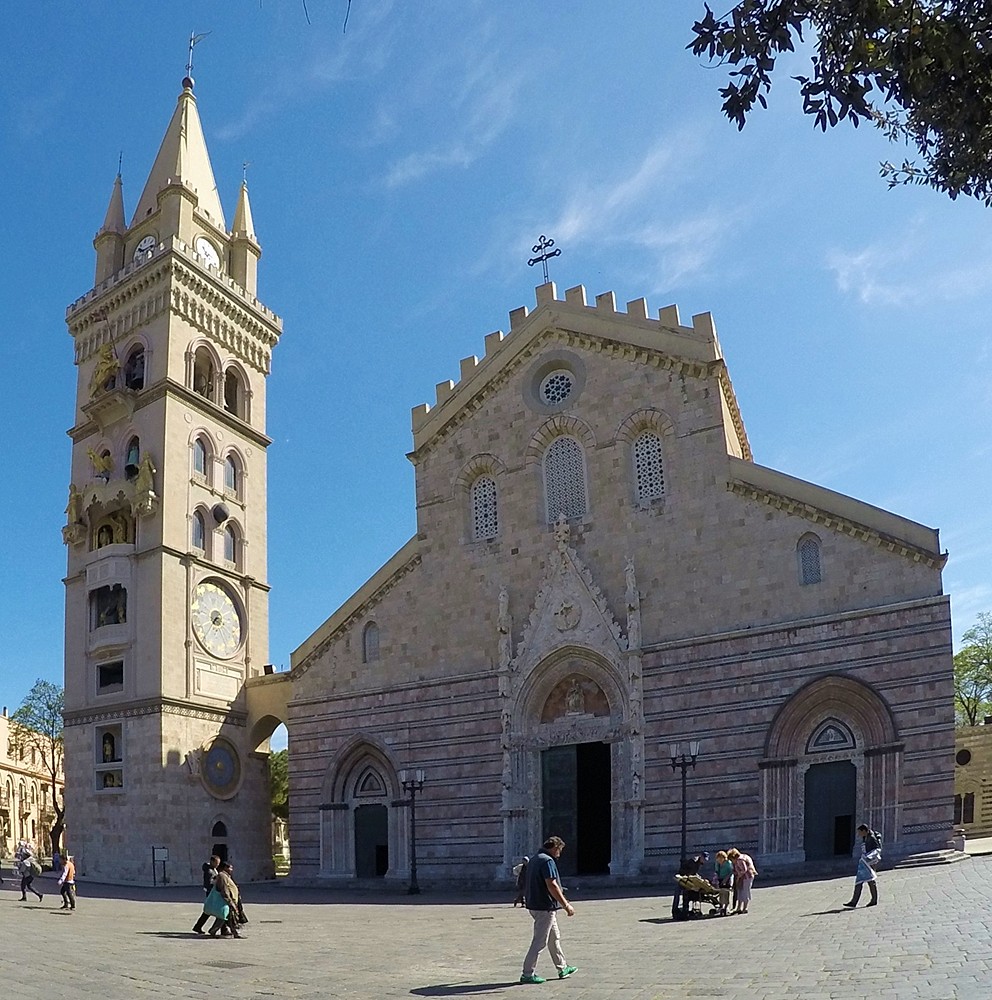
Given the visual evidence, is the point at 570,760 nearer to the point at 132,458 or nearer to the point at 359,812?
the point at 359,812

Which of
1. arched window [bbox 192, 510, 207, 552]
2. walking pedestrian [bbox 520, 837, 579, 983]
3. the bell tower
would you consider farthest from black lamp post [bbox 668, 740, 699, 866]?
arched window [bbox 192, 510, 207, 552]

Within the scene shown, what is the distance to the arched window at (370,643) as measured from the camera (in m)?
37.4

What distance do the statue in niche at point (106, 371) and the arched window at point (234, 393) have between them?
4.51m

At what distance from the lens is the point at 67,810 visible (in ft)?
130

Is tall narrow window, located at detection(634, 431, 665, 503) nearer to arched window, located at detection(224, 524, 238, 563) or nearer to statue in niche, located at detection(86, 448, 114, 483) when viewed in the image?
arched window, located at detection(224, 524, 238, 563)

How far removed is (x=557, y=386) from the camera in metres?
36.6

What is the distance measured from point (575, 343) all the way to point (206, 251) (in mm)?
19324

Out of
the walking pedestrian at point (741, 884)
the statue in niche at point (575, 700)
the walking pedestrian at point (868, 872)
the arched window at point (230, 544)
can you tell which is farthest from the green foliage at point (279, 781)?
the walking pedestrian at point (868, 872)

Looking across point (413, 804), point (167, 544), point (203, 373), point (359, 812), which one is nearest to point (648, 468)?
point (413, 804)

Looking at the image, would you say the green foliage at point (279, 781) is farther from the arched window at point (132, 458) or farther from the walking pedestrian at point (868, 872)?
the walking pedestrian at point (868, 872)

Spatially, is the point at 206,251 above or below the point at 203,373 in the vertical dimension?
above

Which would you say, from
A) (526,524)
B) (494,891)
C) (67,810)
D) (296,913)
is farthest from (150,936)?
(67,810)

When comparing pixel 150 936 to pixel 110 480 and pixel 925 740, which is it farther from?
pixel 110 480

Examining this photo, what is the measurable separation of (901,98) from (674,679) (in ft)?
82.4
